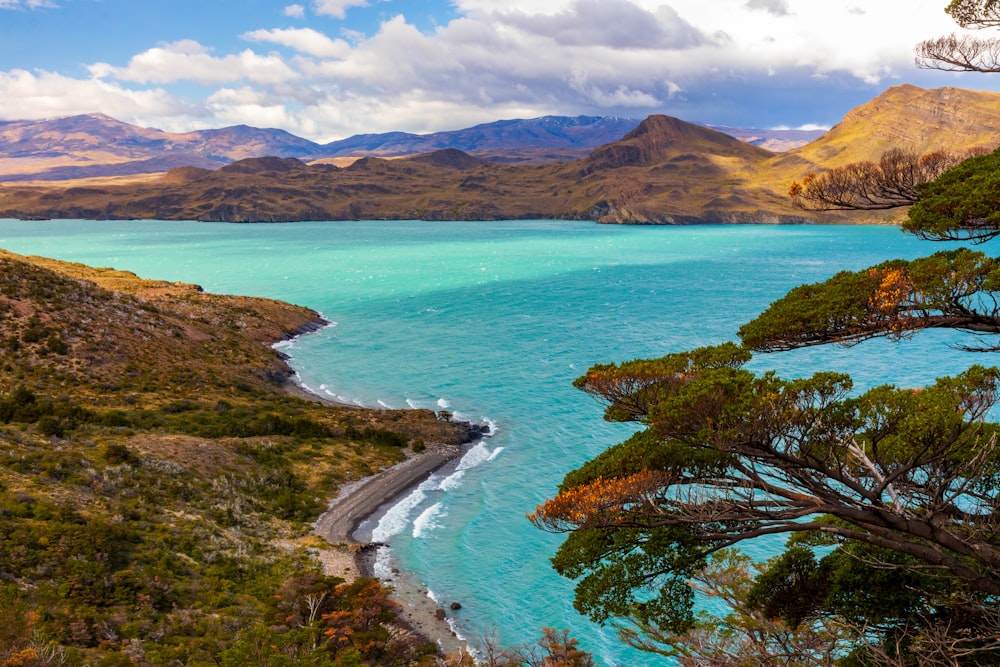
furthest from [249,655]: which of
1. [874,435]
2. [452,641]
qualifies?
[874,435]

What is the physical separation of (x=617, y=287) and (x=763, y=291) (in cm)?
2659

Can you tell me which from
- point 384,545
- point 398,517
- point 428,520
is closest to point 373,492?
point 398,517

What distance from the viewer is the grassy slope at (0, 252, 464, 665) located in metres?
20.7

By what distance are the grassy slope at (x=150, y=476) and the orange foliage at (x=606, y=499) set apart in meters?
10.0

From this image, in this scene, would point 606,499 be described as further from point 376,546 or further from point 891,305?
point 376,546

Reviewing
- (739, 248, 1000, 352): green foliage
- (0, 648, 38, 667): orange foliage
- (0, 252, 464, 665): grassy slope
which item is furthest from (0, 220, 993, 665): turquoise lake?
(739, 248, 1000, 352): green foliage

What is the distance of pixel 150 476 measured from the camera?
31.9 m

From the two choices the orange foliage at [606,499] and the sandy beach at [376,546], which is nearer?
the orange foliage at [606,499]

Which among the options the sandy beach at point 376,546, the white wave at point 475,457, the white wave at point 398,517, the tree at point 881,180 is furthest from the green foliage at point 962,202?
the white wave at point 475,457

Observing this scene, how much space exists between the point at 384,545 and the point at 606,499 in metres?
22.3

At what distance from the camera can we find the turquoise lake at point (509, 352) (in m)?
31.0

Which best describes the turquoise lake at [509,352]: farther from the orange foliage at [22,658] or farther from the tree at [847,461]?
the orange foliage at [22,658]

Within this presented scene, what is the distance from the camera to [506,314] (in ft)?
312

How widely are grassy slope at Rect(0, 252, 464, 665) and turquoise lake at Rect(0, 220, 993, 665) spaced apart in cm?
556
